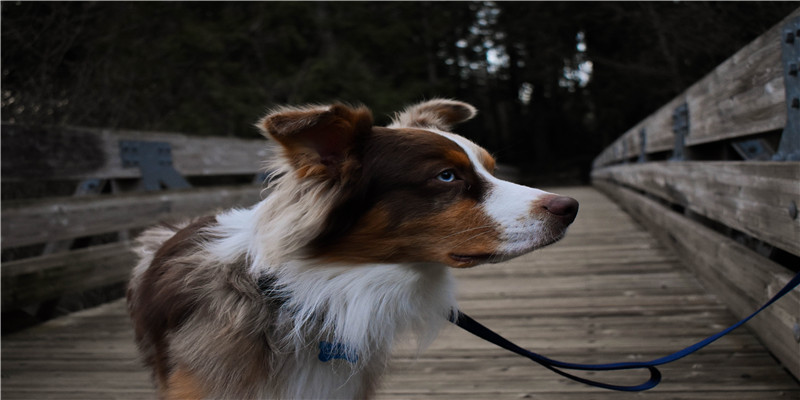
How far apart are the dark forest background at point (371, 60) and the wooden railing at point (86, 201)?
0.71 meters

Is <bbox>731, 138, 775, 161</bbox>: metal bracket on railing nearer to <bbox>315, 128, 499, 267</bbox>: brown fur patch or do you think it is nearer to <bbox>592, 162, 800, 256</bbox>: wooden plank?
<bbox>592, 162, 800, 256</bbox>: wooden plank

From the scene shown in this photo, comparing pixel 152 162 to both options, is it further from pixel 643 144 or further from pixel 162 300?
pixel 643 144

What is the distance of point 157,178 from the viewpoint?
16.5ft

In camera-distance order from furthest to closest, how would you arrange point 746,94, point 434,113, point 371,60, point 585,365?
point 371,60 → point 746,94 → point 434,113 → point 585,365

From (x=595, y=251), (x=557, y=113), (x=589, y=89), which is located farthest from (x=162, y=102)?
(x=557, y=113)

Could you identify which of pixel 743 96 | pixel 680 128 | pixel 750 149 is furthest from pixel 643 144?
pixel 743 96

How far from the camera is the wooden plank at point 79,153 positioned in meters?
3.74

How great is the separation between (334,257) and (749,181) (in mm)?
1984

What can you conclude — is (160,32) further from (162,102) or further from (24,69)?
(24,69)

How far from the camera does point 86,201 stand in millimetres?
4188

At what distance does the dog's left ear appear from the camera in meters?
2.71

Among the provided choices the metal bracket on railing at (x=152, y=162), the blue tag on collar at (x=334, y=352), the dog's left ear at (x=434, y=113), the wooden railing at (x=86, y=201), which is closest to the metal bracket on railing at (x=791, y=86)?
the dog's left ear at (x=434, y=113)

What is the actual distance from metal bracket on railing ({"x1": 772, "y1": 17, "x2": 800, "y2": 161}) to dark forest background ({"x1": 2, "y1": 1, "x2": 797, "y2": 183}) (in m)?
1.49

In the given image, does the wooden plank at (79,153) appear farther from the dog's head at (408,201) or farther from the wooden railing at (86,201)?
the dog's head at (408,201)
